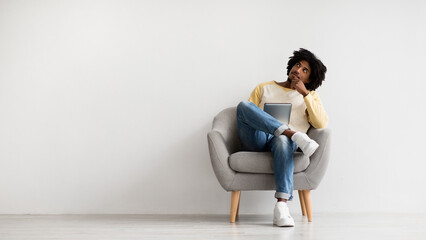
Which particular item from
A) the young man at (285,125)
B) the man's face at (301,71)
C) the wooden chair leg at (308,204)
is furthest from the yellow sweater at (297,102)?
the wooden chair leg at (308,204)

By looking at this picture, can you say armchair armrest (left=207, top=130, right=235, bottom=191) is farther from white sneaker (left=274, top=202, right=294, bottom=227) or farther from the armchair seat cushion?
white sneaker (left=274, top=202, right=294, bottom=227)

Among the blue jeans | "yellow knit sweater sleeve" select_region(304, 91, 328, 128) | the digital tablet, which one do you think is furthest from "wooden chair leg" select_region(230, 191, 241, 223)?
"yellow knit sweater sleeve" select_region(304, 91, 328, 128)

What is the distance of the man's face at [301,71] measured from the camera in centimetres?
345

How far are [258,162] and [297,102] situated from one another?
25.4 inches

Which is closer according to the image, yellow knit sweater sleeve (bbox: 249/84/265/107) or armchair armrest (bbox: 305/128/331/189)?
armchair armrest (bbox: 305/128/331/189)

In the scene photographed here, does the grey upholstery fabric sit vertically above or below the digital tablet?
below

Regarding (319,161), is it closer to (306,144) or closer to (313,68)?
(306,144)

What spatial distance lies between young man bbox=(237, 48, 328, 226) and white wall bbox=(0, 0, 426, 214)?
37 centimetres

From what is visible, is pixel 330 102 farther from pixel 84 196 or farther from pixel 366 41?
pixel 84 196

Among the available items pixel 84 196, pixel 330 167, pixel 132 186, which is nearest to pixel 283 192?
pixel 330 167

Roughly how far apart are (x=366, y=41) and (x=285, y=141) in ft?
4.68

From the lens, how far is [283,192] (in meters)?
2.95

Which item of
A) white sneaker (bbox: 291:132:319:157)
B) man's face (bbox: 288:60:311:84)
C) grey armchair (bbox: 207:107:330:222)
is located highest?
man's face (bbox: 288:60:311:84)

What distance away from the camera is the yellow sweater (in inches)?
130
